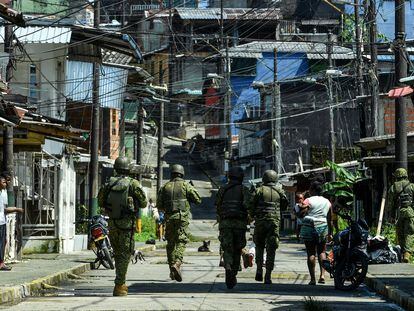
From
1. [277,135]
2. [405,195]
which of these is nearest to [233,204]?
[405,195]

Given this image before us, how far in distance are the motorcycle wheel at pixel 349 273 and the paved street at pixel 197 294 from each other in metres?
0.25

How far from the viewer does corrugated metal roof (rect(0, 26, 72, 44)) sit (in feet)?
112

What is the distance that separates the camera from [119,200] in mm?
15727

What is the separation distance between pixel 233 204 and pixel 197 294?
8.14ft

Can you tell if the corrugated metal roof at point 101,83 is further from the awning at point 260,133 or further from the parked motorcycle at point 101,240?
the awning at point 260,133

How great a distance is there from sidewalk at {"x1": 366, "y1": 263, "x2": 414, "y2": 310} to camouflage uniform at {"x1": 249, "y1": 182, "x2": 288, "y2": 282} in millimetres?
1820

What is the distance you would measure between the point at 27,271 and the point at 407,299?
8717 mm

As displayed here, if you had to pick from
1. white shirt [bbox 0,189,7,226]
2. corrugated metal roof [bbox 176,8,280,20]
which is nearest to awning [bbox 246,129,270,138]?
corrugated metal roof [bbox 176,8,280,20]

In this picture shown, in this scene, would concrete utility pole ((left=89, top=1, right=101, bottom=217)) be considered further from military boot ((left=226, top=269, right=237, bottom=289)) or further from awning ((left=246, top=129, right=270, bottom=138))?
awning ((left=246, top=129, right=270, bottom=138))

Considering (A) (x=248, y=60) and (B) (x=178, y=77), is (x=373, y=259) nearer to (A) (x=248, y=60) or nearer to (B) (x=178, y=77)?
(A) (x=248, y=60)

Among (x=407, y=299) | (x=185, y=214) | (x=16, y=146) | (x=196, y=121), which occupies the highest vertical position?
(x=196, y=121)

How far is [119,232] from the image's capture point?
1572cm

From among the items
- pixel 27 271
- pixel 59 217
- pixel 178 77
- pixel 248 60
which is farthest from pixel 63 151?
pixel 178 77

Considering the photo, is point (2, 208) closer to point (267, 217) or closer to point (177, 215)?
point (177, 215)
